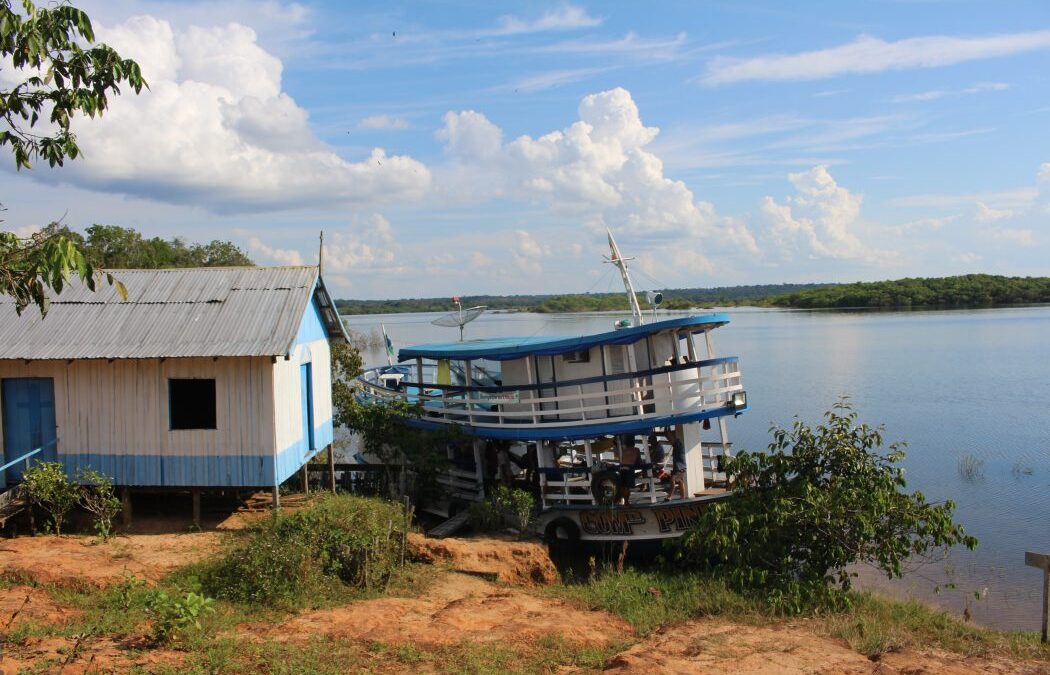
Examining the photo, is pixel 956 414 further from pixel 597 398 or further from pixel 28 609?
pixel 28 609

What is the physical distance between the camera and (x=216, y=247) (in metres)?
40.2

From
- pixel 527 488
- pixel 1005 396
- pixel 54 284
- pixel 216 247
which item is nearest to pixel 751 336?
pixel 1005 396

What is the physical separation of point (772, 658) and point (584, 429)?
6.45 meters

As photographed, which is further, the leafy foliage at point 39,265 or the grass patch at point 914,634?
the grass patch at point 914,634

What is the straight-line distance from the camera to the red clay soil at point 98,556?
37.0 ft

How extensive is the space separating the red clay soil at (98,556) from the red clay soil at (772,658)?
7.04 m

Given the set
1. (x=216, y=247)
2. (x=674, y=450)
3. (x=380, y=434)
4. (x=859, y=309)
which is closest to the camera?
(x=674, y=450)

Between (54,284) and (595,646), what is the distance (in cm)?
717

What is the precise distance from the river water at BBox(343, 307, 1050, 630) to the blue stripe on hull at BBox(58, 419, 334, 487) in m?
8.14

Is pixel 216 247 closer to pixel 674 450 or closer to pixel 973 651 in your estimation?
pixel 674 450

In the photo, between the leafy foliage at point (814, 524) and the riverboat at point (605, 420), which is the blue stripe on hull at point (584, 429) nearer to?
the riverboat at point (605, 420)

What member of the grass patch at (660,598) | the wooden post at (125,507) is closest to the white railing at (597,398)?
the grass patch at (660,598)

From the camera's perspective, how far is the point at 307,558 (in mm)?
11383

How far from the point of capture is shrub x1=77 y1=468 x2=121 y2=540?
13812 millimetres
